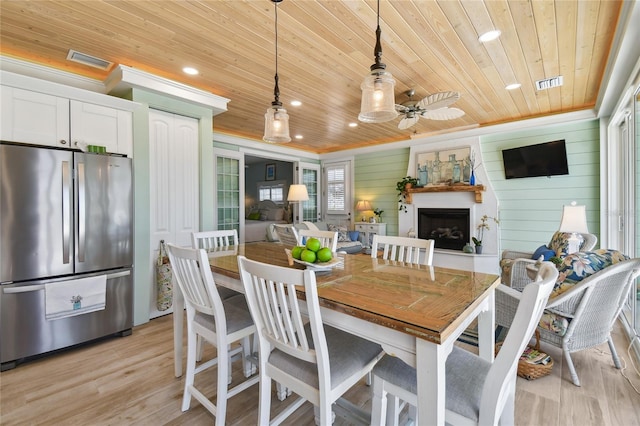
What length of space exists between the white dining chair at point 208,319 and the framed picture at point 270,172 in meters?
8.10

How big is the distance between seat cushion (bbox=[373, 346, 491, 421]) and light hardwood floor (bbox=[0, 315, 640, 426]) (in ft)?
1.63

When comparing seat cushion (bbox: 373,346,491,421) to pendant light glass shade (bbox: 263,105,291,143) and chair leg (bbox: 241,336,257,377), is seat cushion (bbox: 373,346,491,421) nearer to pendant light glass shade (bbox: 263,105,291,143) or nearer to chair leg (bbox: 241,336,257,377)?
chair leg (bbox: 241,336,257,377)

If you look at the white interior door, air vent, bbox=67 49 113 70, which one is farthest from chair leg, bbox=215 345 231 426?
air vent, bbox=67 49 113 70

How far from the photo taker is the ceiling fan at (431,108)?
2762mm

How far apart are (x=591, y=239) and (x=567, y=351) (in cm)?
179

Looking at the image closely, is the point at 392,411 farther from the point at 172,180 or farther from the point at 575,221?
the point at 575,221

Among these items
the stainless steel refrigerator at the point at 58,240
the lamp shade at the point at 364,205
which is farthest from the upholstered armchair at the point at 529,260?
the stainless steel refrigerator at the point at 58,240

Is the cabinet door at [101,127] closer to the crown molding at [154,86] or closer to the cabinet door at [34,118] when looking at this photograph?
the cabinet door at [34,118]

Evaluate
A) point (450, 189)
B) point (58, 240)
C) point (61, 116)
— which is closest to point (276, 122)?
point (61, 116)

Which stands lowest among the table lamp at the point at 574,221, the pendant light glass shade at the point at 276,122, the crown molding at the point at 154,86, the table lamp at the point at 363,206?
the table lamp at the point at 574,221

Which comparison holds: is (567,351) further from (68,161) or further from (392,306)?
(68,161)

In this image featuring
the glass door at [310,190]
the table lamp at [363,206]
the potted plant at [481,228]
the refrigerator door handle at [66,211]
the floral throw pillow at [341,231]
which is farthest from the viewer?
the glass door at [310,190]

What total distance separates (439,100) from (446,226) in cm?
321

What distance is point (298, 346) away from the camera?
4.00ft
